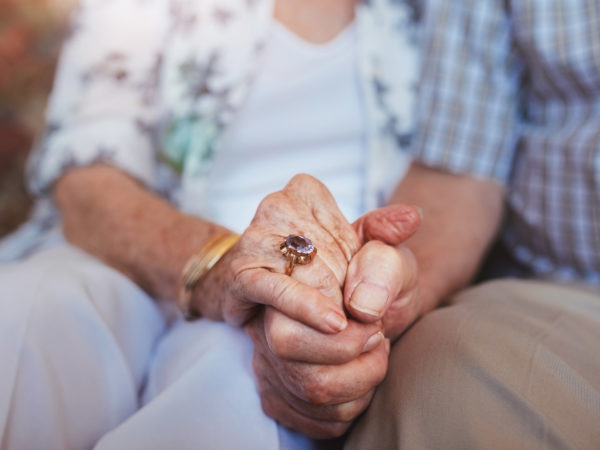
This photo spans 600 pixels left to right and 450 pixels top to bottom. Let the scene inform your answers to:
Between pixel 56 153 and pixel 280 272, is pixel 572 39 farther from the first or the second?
pixel 56 153

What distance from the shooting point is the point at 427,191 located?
79cm

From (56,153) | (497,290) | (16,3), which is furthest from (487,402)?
(16,3)

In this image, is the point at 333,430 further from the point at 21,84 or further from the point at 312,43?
the point at 21,84

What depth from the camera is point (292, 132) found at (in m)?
0.69

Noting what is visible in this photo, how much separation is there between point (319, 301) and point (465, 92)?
519mm

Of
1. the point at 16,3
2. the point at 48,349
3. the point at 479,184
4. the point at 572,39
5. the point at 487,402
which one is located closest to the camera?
the point at 487,402

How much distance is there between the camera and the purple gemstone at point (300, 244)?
1.46 ft

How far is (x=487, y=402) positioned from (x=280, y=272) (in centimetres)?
20

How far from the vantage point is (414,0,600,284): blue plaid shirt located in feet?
2.29

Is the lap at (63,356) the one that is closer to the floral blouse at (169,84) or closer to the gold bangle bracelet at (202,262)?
the gold bangle bracelet at (202,262)

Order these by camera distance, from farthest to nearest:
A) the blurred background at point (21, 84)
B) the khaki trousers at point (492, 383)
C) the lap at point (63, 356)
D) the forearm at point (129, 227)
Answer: the blurred background at point (21, 84), the forearm at point (129, 227), the lap at point (63, 356), the khaki trousers at point (492, 383)

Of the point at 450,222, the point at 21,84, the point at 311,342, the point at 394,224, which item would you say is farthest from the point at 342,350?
the point at 21,84

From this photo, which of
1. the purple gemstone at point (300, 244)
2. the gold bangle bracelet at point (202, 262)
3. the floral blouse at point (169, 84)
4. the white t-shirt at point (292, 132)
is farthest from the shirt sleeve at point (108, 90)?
the purple gemstone at point (300, 244)

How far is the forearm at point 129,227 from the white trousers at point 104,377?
0.05 m
